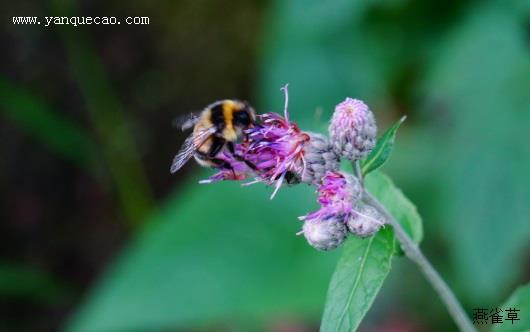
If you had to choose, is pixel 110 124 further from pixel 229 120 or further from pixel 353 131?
pixel 353 131

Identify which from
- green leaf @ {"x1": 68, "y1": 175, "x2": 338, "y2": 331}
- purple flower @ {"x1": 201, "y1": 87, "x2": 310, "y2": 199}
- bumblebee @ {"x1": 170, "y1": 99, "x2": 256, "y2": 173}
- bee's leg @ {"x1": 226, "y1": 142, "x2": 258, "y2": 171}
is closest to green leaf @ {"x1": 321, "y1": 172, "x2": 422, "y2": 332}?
purple flower @ {"x1": 201, "y1": 87, "x2": 310, "y2": 199}

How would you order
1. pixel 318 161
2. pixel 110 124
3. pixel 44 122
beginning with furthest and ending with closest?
pixel 110 124, pixel 44 122, pixel 318 161

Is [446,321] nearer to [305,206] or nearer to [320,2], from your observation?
[305,206]

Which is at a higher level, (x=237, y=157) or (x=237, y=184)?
(x=237, y=157)

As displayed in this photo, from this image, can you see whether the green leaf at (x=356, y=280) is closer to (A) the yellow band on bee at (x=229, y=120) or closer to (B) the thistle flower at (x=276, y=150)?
(B) the thistle flower at (x=276, y=150)

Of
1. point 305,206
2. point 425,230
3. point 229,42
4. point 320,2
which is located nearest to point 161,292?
point 305,206

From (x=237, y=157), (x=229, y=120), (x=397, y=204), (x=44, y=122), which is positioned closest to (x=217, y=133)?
(x=229, y=120)

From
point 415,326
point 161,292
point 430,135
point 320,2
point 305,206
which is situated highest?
point 320,2

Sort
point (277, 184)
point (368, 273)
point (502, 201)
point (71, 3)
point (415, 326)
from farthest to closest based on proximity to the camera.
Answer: point (71, 3)
point (415, 326)
point (502, 201)
point (277, 184)
point (368, 273)
